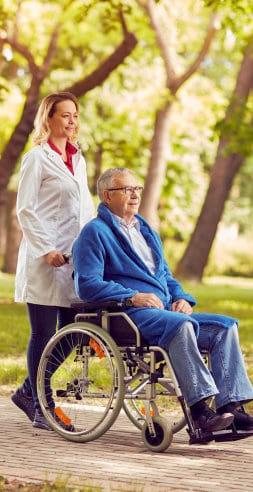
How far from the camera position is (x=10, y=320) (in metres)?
15.2

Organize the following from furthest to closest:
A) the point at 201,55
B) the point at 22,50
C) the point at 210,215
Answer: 1. the point at 210,215
2. the point at 201,55
3. the point at 22,50

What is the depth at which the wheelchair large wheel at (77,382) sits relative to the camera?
6.34 metres

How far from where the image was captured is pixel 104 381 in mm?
6625

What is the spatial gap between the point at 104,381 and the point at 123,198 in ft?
3.18

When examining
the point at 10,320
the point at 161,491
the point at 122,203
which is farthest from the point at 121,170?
the point at 10,320

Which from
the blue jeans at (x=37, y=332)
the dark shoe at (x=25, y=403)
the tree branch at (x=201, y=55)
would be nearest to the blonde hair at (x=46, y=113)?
the blue jeans at (x=37, y=332)

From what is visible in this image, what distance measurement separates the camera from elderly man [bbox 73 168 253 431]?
6105 millimetres

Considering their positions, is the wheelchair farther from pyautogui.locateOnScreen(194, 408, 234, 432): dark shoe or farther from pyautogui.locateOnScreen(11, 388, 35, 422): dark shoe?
pyautogui.locateOnScreen(11, 388, 35, 422): dark shoe

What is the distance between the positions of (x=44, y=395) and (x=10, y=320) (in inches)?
337

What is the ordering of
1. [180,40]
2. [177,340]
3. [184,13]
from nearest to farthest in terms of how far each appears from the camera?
1. [177,340]
2. [184,13]
3. [180,40]

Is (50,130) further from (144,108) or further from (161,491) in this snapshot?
(144,108)

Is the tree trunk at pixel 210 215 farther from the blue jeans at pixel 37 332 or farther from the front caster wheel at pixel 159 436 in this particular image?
the front caster wheel at pixel 159 436

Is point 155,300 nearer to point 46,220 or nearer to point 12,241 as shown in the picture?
point 46,220

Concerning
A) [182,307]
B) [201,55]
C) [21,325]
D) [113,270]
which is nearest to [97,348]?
[113,270]
